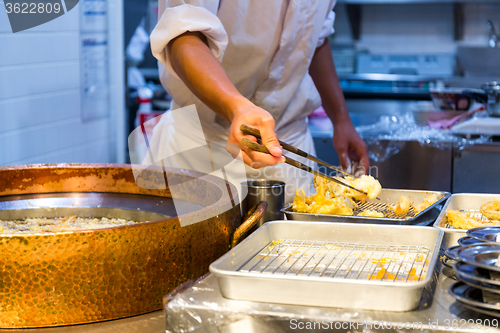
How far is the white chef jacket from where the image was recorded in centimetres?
150

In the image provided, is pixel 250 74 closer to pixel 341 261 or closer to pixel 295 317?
pixel 341 261

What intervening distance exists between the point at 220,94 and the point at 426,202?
53cm

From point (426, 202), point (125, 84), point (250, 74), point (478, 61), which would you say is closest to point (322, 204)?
point (426, 202)

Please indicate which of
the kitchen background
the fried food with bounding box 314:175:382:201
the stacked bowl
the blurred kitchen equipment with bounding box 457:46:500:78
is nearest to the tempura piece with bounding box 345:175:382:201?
the fried food with bounding box 314:175:382:201

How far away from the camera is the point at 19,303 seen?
2.39 feet

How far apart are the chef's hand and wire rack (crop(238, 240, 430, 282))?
3.03ft

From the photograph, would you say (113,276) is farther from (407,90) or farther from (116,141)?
(407,90)

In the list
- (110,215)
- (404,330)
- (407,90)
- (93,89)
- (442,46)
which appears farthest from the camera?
(442,46)

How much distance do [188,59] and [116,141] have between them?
7.59 ft

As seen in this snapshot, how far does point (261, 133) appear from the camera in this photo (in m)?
0.94

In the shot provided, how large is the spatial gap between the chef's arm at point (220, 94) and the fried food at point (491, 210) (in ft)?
1.49

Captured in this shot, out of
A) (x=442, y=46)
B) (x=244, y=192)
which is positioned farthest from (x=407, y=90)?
(x=244, y=192)

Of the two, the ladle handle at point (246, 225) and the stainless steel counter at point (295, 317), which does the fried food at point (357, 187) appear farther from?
the stainless steel counter at point (295, 317)

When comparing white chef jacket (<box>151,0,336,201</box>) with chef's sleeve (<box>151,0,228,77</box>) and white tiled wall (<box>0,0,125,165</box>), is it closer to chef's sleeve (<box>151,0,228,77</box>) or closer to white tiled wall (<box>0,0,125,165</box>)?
chef's sleeve (<box>151,0,228,77</box>)
